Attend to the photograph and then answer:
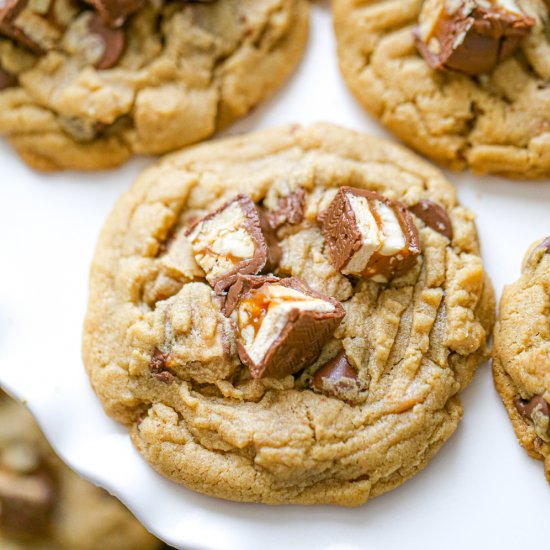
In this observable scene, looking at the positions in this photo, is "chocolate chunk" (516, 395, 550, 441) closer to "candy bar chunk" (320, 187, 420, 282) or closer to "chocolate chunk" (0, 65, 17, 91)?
"candy bar chunk" (320, 187, 420, 282)

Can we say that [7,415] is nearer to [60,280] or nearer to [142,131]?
[60,280]

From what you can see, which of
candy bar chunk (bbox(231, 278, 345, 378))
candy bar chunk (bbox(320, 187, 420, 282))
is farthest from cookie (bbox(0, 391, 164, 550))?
candy bar chunk (bbox(320, 187, 420, 282))

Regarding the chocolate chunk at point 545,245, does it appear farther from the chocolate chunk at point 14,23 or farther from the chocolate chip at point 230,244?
the chocolate chunk at point 14,23

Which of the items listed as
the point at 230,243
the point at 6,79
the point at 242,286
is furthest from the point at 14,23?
the point at 242,286

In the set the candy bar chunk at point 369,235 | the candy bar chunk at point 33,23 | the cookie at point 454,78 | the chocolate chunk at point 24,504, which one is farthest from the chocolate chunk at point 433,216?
the chocolate chunk at point 24,504

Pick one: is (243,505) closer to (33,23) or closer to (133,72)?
(133,72)


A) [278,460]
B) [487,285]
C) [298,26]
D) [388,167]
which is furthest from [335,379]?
[298,26]
